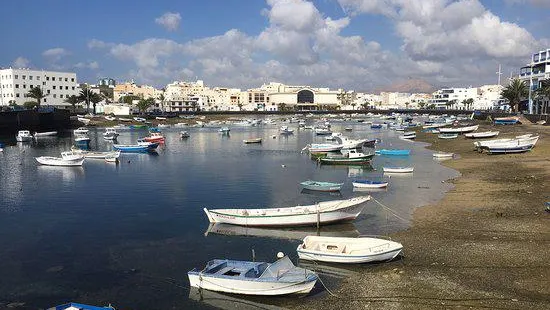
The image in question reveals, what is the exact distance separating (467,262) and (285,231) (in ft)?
39.4

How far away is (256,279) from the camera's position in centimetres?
1995

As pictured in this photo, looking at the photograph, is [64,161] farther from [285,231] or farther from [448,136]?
[448,136]

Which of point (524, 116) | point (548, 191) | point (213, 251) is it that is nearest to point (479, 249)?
point (213, 251)

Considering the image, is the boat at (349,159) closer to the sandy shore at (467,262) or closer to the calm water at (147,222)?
the calm water at (147,222)

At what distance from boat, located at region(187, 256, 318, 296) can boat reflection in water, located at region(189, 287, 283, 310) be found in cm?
25

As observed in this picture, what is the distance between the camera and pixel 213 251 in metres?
26.7

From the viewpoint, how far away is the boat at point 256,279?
1989cm

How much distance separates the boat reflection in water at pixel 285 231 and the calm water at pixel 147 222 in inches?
2.8

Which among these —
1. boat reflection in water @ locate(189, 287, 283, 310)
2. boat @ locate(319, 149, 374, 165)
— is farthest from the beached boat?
boat reflection in water @ locate(189, 287, 283, 310)

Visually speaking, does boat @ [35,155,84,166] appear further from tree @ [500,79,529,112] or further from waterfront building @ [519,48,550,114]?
tree @ [500,79,529,112]

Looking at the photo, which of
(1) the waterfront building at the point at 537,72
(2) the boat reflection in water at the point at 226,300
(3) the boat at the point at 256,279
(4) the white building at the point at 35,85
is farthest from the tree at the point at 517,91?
(4) the white building at the point at 35,85

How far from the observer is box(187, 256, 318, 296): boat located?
19891 millimetres

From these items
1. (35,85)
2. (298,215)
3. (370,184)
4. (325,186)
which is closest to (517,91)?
(370,184)

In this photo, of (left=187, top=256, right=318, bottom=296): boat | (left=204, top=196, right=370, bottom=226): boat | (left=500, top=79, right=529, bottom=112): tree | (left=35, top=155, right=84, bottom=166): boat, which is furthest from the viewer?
(left=500, top=79, right=529, bottom=112): tree
